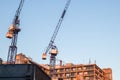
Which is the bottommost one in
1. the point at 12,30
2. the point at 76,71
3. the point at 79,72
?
the point at 79,72

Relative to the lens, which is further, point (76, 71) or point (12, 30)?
point (76, 71)

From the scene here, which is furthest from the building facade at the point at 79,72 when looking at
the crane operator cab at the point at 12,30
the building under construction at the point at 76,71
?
the crane operator cab at the point at 12,30

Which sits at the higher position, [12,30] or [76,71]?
[12,30]

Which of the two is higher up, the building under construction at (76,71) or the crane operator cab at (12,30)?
the crane operator cab at (12,30)

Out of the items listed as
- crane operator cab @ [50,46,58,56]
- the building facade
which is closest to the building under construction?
the building facade

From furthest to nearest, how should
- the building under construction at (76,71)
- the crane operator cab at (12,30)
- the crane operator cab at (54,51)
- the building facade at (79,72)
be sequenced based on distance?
the building facade at (79,72) < the building under construction at (76,71) < the crane operator cab at (54,51) < the crane operator cab at (12,30)

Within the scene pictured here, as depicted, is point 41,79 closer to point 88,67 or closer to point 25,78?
point 25,78

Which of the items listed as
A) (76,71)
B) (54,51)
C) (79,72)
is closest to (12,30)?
(54,51)

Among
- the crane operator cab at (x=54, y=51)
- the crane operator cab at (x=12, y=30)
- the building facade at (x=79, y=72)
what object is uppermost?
the crane operator cab at (x=12, y=30)

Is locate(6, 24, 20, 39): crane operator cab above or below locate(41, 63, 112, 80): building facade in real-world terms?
above

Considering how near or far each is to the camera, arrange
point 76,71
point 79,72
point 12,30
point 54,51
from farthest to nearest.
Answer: point 76,71, point 79,72, point 54,51, point 12,30

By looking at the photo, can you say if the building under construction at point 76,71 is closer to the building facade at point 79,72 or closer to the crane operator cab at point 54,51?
the building facade at point 79,72

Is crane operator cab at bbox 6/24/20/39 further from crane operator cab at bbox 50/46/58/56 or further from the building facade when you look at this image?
the building facade

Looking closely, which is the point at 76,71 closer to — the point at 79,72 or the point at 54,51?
the point at 79,72
